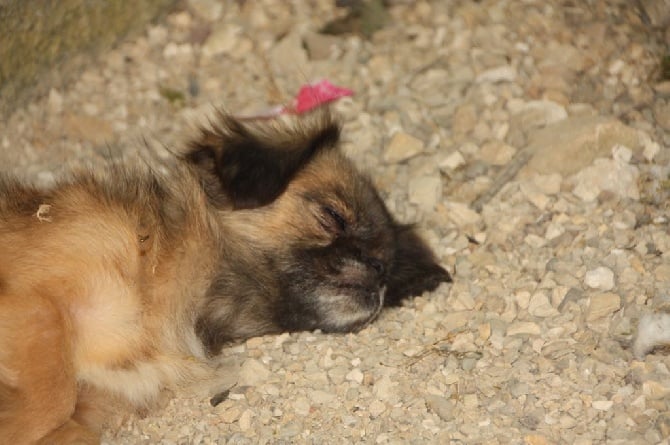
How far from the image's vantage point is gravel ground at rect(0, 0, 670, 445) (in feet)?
11.8

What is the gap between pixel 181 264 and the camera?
153 inches

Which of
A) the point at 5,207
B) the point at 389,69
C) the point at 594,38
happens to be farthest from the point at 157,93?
the point at 594,38

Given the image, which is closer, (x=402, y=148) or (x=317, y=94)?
(x=402, y=148)

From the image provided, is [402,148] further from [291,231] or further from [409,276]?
[291,231]

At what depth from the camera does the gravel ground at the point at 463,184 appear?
3.60 metres

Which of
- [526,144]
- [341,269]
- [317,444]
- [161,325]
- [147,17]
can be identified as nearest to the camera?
[317,444]

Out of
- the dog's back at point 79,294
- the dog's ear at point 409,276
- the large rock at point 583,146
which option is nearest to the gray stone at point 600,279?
the dog's ear at point 409,276

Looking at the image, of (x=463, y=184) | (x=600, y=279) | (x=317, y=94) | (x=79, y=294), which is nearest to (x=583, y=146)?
(x=463, y=184)

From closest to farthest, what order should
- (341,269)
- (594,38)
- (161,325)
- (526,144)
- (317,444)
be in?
(317,444) → (161,325) → (341,269) → (526,144) → (594,38)

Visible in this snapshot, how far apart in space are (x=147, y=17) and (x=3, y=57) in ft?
3.57

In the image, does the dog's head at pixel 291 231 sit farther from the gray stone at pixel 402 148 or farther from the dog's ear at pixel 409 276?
the gray stone at pixel 402 148

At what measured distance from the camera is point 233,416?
370cm

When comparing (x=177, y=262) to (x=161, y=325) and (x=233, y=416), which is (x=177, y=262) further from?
(x=233, y=416)

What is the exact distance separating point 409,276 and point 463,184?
824mm
